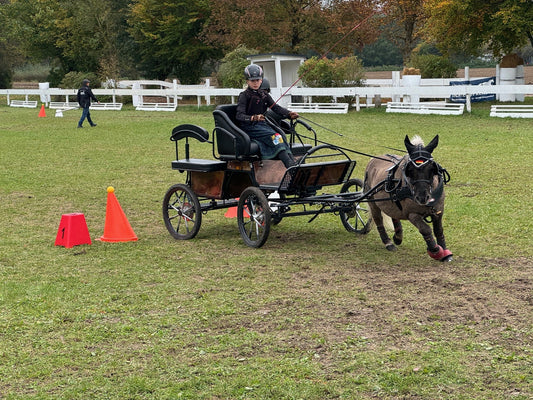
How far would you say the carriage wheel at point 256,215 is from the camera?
8.75 meters

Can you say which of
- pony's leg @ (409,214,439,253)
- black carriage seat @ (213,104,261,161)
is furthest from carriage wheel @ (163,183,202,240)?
pony's leg @ (409,214,439,253)

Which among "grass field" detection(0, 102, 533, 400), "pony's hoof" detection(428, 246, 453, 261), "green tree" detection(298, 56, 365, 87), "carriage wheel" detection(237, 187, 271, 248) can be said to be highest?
"green tree" detection(298, 56, 365, 87)

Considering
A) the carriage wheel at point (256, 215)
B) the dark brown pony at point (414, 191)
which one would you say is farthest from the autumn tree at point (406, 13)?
the dark brown pony at point (414, 191)

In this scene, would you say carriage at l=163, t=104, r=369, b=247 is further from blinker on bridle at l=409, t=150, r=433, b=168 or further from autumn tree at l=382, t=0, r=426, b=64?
autumn tree at l=382, t=0, r=426, b=64

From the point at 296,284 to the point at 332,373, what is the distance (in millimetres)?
2315

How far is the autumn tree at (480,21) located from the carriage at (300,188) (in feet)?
71.6

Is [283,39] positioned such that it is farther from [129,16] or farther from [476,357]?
[476,357]

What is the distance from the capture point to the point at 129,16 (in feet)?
182

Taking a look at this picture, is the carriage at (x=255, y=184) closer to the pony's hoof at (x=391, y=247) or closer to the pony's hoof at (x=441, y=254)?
the pony's hoof at (x=391, y=247)

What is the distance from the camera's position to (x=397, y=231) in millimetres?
8586

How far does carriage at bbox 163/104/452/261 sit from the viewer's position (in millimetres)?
7605

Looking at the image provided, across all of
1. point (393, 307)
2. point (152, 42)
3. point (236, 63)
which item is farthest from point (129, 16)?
point (393, 307)

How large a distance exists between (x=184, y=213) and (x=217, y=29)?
37.9 metres

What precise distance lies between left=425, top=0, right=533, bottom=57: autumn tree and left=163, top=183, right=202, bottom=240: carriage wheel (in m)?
22.3
